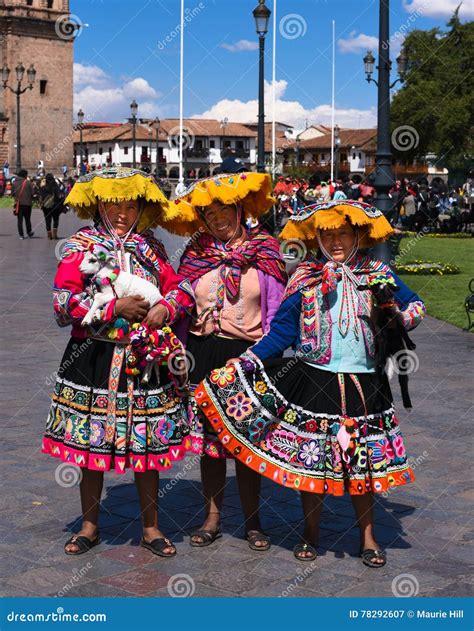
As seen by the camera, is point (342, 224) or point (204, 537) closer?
point (342, 224)

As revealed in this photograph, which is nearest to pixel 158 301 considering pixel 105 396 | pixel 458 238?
pixel 105 396

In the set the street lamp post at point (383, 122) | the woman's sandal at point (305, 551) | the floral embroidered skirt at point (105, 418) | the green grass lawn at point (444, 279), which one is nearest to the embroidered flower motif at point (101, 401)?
the floral embroidered skirt at point (105, 418)

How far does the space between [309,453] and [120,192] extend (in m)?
1.44

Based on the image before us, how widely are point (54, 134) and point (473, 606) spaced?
282 ft

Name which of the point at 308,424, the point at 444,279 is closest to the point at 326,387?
the point at 308,424

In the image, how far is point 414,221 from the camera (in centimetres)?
2975

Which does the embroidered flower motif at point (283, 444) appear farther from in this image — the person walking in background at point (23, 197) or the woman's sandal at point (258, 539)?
the person walking in background at point (23, 197)

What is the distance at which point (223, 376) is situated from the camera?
4746 millimetres

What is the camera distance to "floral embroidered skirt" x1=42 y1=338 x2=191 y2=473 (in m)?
4.64

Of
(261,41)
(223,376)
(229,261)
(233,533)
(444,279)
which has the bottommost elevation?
(233,533)

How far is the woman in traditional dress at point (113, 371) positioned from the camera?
15.2 ft

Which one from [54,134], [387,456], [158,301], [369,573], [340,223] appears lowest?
[369,573]

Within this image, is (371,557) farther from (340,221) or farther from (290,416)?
(340,221)

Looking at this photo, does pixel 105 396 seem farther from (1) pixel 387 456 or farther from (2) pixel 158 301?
(1) pixel 387 456
